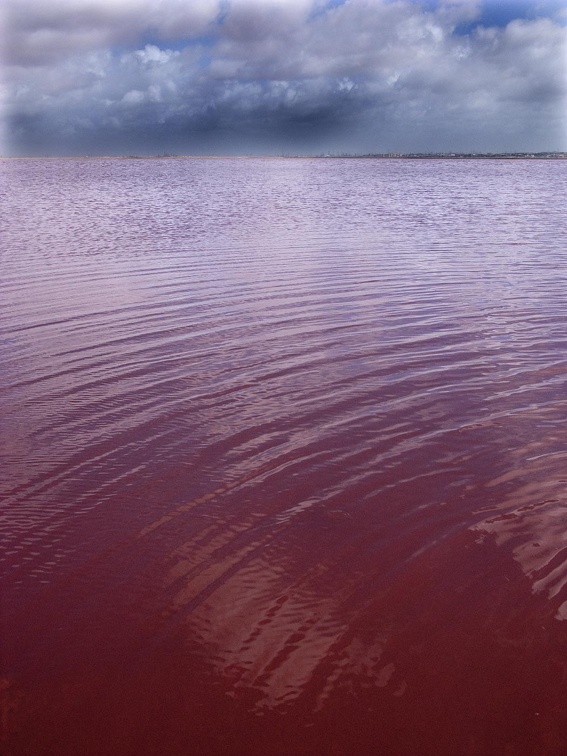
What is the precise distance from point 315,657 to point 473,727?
696 millimetres

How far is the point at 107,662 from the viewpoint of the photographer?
2908 mm

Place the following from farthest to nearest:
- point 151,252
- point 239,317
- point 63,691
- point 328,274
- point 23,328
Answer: point 151,252
point 328,274
point 239,317
point 23,328
point 63,691

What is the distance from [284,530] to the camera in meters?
3.83

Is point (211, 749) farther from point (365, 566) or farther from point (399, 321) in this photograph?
point (399, 321)

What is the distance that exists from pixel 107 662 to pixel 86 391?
337cm

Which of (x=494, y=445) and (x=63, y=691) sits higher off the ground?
(x=494, y=445)

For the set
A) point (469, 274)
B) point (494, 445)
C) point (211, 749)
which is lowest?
point (211, 749)

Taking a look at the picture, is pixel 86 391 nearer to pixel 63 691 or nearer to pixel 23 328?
pixel 23 328

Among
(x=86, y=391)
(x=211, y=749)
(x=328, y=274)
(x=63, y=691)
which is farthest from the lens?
(x=328, y=274)

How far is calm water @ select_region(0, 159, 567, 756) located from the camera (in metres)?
2.68

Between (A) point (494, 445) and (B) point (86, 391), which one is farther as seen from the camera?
(B) point (86, 391)

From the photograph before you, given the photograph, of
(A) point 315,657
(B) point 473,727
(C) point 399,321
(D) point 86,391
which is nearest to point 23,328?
(D) point 86,391

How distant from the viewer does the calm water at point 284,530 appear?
2.68 m

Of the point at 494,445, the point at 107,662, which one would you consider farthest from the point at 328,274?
the point at 107,662
